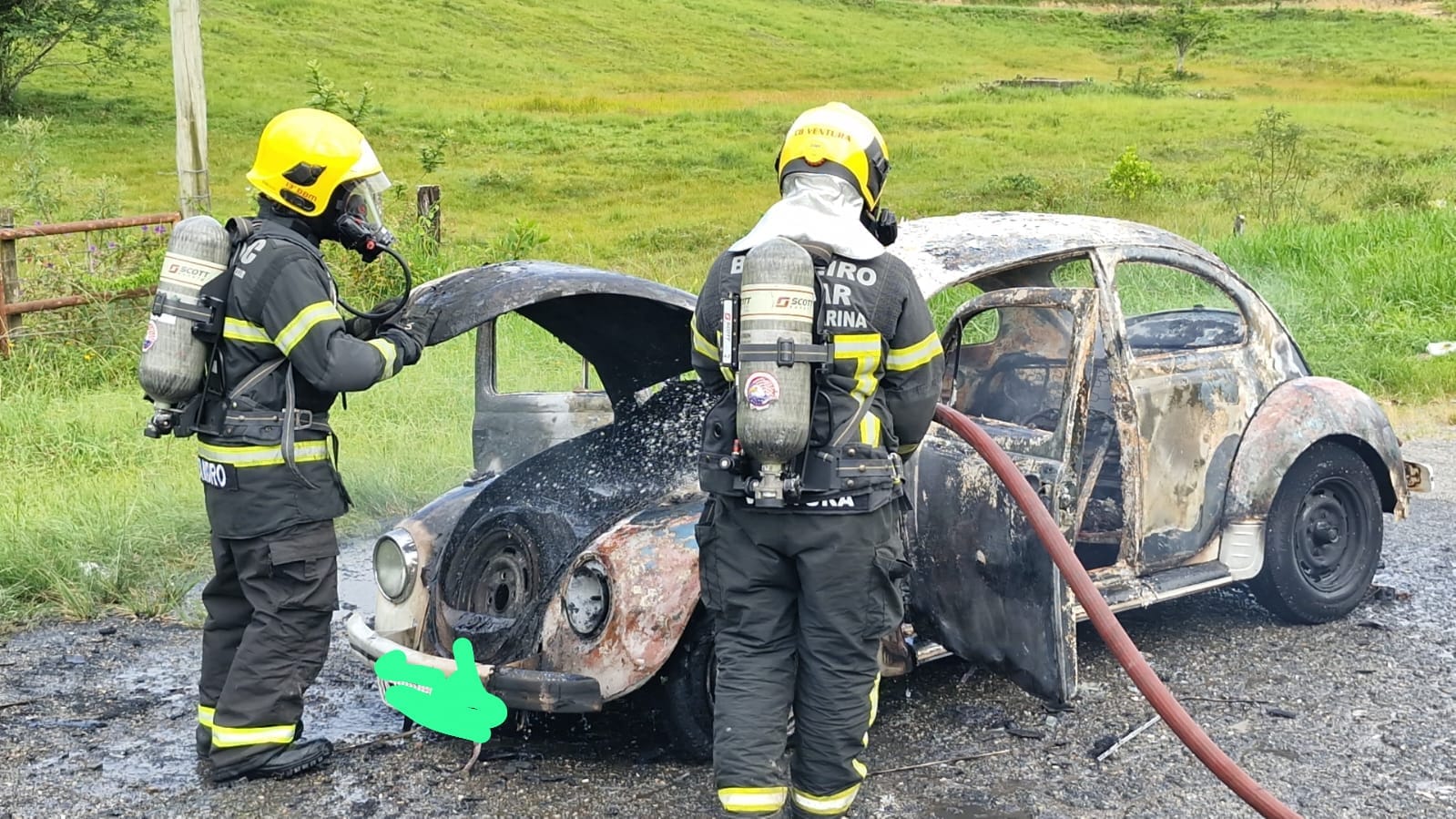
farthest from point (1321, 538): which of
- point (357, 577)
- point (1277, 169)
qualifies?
point (1277, 169)

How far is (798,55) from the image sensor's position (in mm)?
49344

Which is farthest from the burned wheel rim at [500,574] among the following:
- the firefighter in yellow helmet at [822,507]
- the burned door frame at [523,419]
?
the firefighter in yellow helmet at [822,507]

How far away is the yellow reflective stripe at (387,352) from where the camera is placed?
3.99 m

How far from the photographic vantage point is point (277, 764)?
4141mm

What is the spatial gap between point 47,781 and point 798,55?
47.6 m

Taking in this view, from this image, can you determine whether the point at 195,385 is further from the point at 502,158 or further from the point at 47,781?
the point at 502,158

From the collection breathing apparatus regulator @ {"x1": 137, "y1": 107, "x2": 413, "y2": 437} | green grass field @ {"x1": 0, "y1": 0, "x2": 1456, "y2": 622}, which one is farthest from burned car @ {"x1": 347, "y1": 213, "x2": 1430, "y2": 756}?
green grass field @ {"x1": 0, "y1": 0, "x2": 1456, "y2": 622}

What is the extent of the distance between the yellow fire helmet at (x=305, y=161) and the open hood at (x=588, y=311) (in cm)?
42

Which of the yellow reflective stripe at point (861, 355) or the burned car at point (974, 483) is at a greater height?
the yellow reflective stripe at point (861, 355)

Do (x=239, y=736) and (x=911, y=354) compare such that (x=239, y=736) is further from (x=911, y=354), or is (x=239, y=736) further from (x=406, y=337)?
(x=911, y=354)

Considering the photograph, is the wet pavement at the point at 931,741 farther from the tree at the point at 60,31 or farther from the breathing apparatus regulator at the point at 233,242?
the tree at the point at 60,31

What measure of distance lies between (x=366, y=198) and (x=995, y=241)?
2.16 meters

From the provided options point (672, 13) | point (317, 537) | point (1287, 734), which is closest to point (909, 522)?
point (1287, 734)

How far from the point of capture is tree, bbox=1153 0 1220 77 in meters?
53.1
